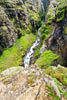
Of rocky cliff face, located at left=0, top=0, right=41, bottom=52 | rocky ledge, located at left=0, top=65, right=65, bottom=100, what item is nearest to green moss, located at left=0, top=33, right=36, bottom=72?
rocky cliff face, located at left=0, top=0, right=41, bottom=52

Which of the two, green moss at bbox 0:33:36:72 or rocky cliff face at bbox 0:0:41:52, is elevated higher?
rocky cliff face at bbox 0:0:41:52

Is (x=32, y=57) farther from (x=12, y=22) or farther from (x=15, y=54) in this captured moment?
(x=12, y=22)

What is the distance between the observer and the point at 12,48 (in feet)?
165

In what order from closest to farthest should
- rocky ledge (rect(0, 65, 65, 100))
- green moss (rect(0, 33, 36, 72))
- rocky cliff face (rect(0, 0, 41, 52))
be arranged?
1. rocky ledge (rect(0, 65, 65, 100))
2. green moss (rect(0, 33, 36, 72))
3. rocky cliff face (rect(0, 0, 41, 52))

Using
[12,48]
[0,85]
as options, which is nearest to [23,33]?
[12,48]

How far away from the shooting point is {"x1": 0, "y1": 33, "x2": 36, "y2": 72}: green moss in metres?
41.9

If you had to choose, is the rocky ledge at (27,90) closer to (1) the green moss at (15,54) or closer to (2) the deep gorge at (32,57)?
(2) the deep gorge at (32,57)

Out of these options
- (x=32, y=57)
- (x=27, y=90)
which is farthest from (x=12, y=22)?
(x=27, y=90)

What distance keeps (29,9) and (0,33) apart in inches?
2187

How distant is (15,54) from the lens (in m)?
47.8

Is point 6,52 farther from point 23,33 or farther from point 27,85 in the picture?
point 27,85

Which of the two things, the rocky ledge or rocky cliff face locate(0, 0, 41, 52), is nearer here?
the rocky ledge

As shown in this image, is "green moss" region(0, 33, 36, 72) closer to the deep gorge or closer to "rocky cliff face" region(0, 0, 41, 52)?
the deep gorge

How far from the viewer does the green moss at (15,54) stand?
41881 millimetres
